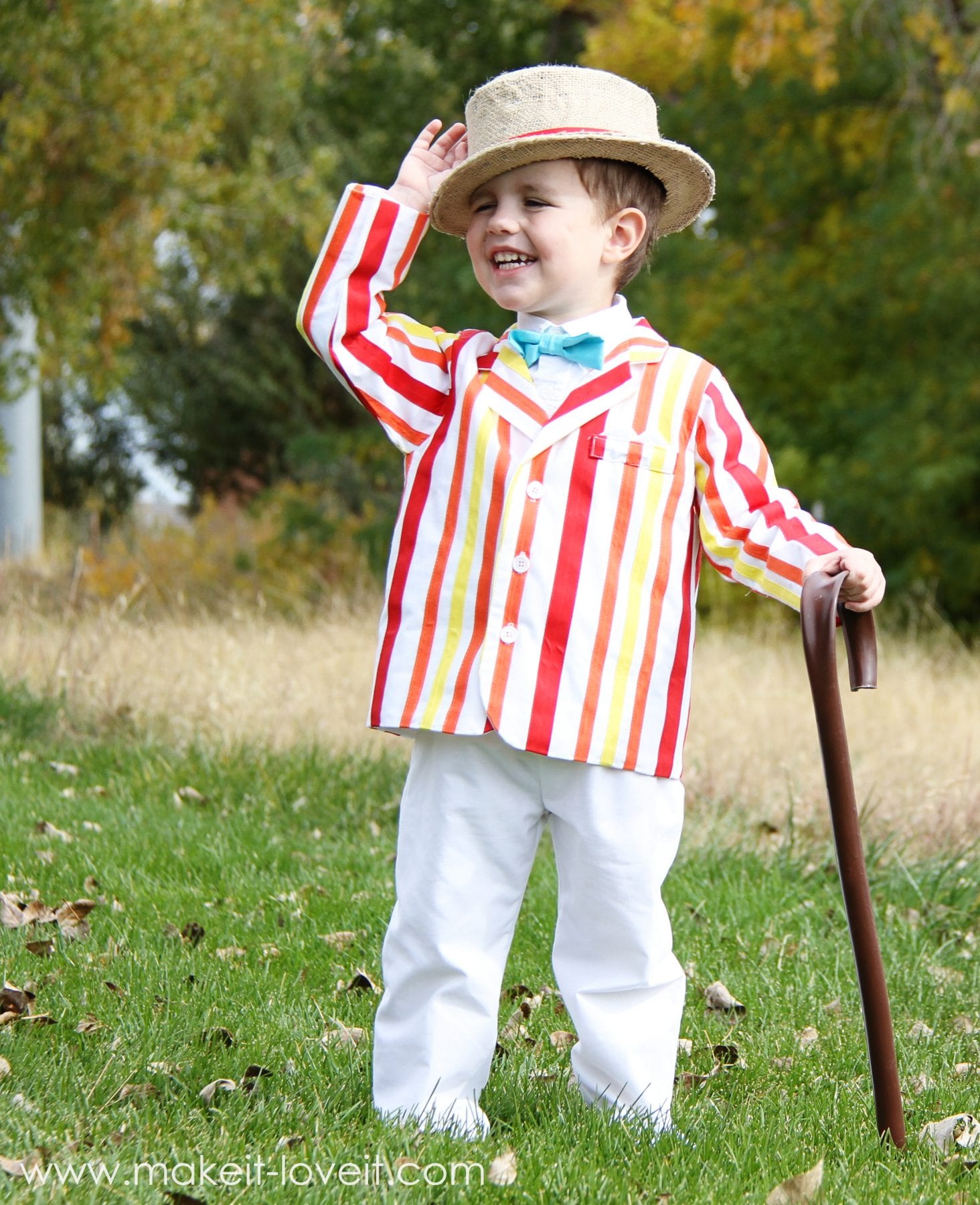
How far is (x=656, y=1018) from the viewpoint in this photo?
2602 millimetres

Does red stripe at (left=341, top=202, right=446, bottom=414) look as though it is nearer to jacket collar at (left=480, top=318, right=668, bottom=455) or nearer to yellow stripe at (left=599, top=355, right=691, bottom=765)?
jacket collar at (left=480, top=318, right=668, bottom=455)

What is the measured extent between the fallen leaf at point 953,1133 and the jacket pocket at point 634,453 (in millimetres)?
1350

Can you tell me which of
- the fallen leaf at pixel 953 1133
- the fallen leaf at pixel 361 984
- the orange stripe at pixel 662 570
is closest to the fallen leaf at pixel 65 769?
the fallen leaf at pixel 361 984

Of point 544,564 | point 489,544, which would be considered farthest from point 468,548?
point 544,564

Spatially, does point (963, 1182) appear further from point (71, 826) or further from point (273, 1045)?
point (71, 826)

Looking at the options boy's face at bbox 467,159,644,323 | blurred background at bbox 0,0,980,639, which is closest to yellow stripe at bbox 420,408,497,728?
boy's face at bbox 467,159,644,323

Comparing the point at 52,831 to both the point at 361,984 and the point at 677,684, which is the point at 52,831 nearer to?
the point at 361,984

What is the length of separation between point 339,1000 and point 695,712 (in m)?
3.87

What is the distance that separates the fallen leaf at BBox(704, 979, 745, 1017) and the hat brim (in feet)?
6.15

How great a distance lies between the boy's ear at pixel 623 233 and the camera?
263 cm

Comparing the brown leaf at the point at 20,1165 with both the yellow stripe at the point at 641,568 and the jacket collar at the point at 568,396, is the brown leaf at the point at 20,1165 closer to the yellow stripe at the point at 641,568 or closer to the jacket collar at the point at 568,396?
the yellow stripe at the point at 641,568

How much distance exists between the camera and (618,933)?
256 centimetres

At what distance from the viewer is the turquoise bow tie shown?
2557mm

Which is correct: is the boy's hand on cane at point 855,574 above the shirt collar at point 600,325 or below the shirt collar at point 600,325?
below
